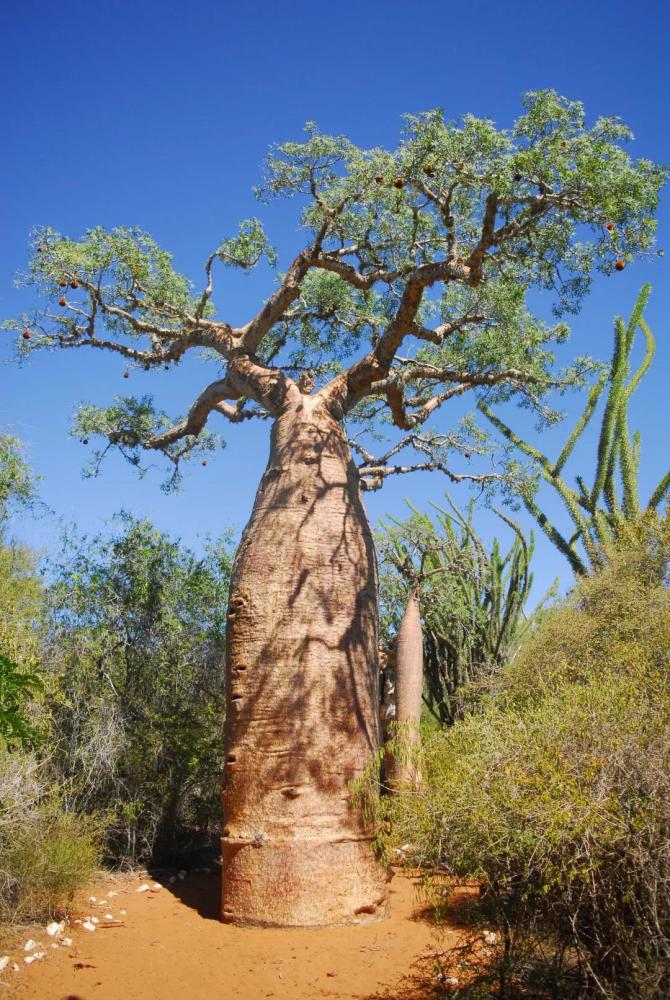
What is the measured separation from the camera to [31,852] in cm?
492

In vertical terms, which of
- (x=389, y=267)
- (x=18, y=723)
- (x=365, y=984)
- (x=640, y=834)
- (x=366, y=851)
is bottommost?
(x=365, y=984)

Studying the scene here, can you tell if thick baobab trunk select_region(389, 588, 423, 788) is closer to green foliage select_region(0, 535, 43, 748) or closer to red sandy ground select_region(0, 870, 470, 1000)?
red sandy ground select_region(0, 870, 470, 1000)

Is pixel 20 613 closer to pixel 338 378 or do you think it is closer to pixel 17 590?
pixel 17 590

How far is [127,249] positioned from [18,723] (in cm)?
506

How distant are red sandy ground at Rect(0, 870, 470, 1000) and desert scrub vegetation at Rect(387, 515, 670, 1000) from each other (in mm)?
729

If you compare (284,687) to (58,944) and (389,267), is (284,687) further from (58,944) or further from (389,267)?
(389,267)

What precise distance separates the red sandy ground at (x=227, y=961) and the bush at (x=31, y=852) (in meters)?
0.22

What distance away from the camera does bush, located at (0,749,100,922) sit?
4773mm

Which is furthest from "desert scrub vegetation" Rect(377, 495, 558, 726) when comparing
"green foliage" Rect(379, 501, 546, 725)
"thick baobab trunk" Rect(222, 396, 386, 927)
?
"thick baobab trunk" Rect(222, 396, 386, 927)

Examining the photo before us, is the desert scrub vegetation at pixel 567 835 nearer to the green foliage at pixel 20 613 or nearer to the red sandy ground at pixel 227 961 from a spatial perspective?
the red sandy ground at pixel 227 961

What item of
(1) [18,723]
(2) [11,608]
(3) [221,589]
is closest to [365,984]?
(1) [18,723]

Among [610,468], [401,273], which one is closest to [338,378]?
[401,273]

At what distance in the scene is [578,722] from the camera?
10.1ft

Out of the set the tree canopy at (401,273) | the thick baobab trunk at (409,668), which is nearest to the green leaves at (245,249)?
the tree canopy at (401,273)
